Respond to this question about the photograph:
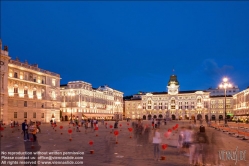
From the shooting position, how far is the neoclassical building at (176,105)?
432ft

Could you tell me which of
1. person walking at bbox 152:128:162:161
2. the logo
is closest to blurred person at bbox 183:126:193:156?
person walking at bbox 152:128:162:161

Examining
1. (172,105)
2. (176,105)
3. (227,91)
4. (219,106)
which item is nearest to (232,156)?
(219,106)

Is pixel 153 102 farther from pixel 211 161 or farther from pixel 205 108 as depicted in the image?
pixel 211 161

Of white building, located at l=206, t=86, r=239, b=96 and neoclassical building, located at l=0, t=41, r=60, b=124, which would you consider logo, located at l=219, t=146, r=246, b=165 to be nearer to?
neoclassical building, located at l=0, t=41, r=60, b=124

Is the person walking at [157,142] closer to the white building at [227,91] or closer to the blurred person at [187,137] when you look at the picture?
the blurred person at [187,137]

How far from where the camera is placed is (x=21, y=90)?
60.0 m

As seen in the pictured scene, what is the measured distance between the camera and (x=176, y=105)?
139125 millimetres

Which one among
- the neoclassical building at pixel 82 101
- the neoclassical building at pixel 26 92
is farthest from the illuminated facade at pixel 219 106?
the neoclassical building at pixel 26 92

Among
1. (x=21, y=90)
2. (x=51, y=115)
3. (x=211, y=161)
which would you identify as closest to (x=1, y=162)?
(x=211, y=161)

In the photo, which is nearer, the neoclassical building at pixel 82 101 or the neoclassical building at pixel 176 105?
the neoclassical building at pixel 82 101

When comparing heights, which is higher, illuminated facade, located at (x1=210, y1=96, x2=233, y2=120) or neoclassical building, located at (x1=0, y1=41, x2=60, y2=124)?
neoclassical building, located at (x1=0, y1=41, x2=60, y2=124)

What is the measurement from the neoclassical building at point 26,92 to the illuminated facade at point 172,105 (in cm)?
7620

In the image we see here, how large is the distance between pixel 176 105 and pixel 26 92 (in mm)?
94063

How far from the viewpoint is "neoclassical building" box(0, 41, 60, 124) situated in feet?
170
